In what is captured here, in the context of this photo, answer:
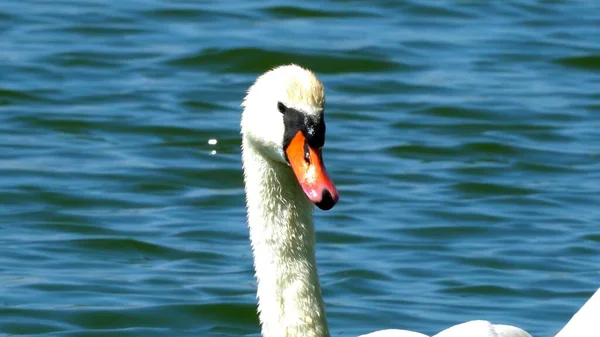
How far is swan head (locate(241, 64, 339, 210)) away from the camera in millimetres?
5199

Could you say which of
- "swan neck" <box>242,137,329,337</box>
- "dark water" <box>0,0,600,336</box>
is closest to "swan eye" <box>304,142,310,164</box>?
"swan neck" <box>242,137,329,337</box>

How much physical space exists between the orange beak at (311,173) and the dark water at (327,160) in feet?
8.57

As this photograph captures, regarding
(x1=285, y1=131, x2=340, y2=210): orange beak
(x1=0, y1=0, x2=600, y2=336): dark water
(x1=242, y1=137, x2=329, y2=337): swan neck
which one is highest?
(x1=285, y1=131, x2=340, y2=210): orange beak

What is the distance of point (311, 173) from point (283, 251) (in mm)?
564

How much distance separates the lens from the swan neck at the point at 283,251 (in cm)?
564

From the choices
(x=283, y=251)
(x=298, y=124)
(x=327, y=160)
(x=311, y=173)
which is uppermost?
(x=298, y=124)

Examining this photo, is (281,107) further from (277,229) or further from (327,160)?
(327,160)

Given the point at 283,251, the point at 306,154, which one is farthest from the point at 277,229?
the point at 306,154

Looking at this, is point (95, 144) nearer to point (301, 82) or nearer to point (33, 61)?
point (33, 61)

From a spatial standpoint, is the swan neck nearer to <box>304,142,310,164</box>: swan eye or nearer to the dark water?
<box>304,142,310,164</box>: swan eye

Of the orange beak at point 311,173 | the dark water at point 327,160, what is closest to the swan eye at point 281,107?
the orange beak at point 311,173

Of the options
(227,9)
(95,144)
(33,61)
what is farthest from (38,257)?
(227,9)

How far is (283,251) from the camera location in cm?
570

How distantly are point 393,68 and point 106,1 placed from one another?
10.5 ft
